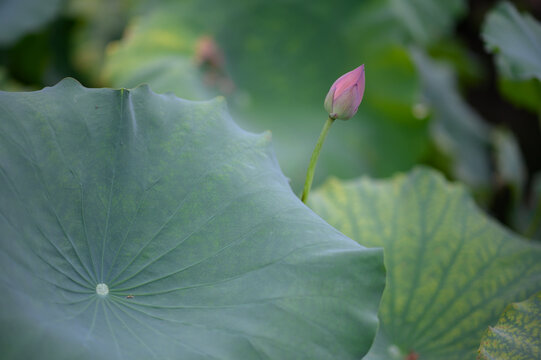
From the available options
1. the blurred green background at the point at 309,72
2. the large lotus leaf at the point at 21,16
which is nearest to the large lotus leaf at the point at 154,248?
the blurred green background at the point at 309,72

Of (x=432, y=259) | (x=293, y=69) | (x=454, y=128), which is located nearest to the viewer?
(x=432, y=259)

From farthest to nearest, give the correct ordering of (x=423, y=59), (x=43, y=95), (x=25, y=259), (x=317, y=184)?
1. (x=423, y=59)
2. (x=317, y=184)
3. (x=43, y=95)
4. (x=25, y=259)

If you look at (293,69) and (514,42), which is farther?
(293,69)

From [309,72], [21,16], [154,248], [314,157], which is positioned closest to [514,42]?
[314,157]

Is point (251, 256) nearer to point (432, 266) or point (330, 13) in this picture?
point (432, 266)

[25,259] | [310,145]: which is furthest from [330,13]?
[25,259]

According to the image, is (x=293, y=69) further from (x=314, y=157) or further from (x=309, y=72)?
(x=314, y=157)

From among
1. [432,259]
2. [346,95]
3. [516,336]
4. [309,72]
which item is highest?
[309,72]
